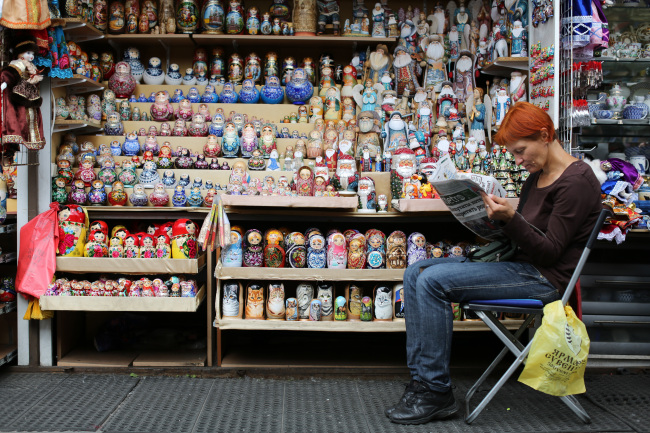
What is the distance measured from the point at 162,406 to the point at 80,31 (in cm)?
275

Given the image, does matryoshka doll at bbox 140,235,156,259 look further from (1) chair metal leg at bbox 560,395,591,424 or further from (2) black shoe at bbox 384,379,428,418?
(1) chair metal leg at bbox 560,395,591,424

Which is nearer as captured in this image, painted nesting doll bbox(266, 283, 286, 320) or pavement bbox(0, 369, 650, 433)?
pavement bbox(0, 369, 650, 433)

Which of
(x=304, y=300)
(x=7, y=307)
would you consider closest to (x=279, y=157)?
(x=304, y=300)

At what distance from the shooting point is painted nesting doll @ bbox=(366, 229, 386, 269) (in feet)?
10.6

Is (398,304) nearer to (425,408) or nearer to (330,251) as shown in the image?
(330,251)

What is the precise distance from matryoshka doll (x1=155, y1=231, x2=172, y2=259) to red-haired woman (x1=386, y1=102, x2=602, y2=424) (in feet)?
5.06

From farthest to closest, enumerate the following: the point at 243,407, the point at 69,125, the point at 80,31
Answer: the point at 80,31
the point at 69,125
the point at 243,407

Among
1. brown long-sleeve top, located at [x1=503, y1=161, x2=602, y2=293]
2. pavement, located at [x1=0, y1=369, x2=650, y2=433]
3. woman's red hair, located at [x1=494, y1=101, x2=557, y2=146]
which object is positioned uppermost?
woman's red hair, located at [x1=494, y1=101, x2=557, y2=146]

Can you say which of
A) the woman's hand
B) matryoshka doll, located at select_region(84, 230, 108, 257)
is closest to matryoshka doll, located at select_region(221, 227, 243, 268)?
matryoshka doll, located at select_region(84, 230, 108, 257)

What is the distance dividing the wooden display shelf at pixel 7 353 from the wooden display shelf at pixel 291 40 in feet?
8.54

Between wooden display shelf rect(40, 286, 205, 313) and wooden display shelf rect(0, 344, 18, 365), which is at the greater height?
wooden display shelf rect(40, 286, 205, 313)

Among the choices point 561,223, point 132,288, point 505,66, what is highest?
point 505,66

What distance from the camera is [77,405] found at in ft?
8.90

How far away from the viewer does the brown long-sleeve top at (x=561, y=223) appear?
86.6 inches
